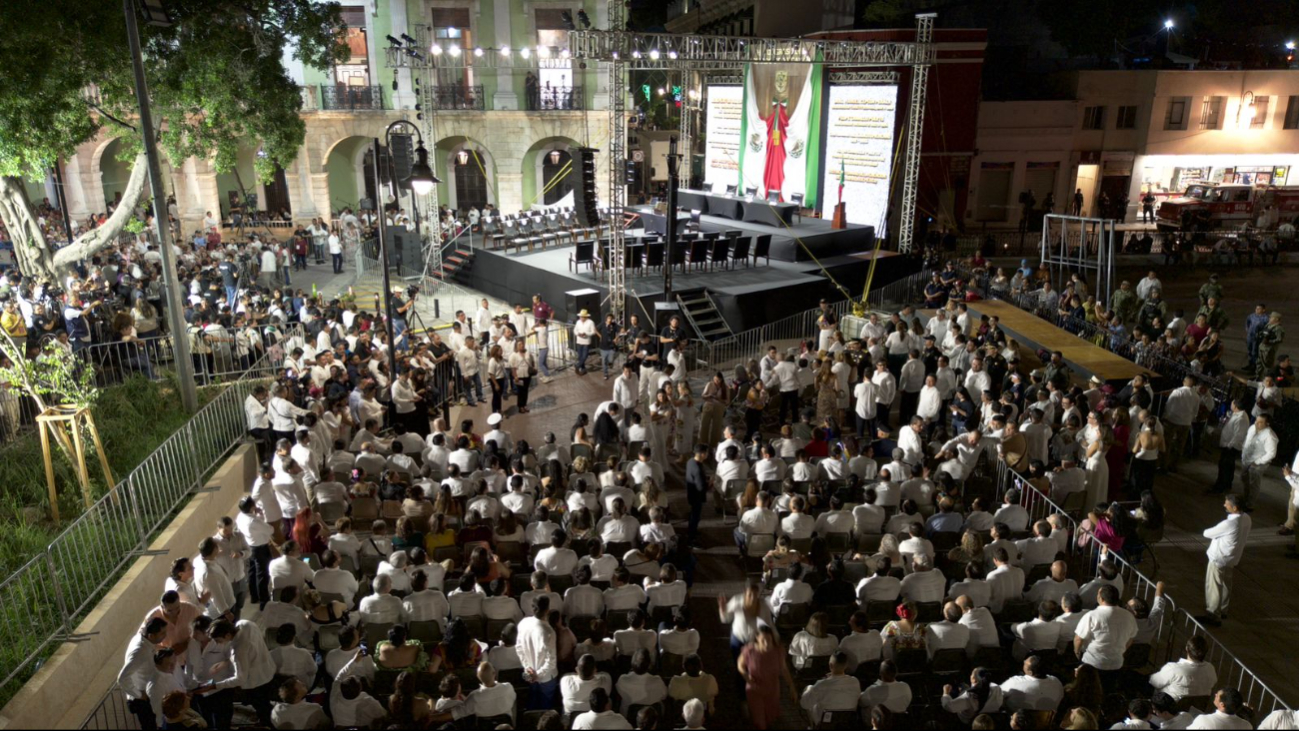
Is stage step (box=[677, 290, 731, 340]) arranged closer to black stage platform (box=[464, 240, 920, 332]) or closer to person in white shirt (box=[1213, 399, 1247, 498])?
black stage platform (box=[464, 240, 920, 332])

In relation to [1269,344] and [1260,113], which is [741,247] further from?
[1260,113]

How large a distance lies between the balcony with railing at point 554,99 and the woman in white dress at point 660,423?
20.4 meters

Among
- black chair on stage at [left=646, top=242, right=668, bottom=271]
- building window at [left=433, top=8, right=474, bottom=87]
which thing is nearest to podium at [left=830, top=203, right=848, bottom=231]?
black chair on stage at [left=646, top=242, right=668, bottom=271]

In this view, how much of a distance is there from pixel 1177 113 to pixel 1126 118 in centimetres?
183

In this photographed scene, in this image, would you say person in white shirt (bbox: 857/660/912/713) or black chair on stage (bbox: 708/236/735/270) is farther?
black chair on stage (bbox: 708/236/735/270)

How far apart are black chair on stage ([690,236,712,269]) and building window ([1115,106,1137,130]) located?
17775mm

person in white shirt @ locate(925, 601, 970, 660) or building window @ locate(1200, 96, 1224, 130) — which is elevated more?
building window @ locate(1200, 96, 1224, 130)

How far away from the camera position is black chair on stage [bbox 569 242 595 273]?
19.7 metres

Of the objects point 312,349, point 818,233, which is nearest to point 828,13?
point 818,233

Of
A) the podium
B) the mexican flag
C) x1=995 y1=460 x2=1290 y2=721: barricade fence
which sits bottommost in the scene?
x1=995 y1=460 x2=1290 y2=721: barricade fence

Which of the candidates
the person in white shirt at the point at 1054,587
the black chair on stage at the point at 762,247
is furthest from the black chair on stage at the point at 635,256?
the person in white shirt at the point at 1054,587

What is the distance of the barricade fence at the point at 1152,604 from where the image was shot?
7285 millimetres

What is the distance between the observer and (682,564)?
819 cm

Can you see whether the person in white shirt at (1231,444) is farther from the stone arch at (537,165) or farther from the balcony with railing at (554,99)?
the stone arch at (537,165)
